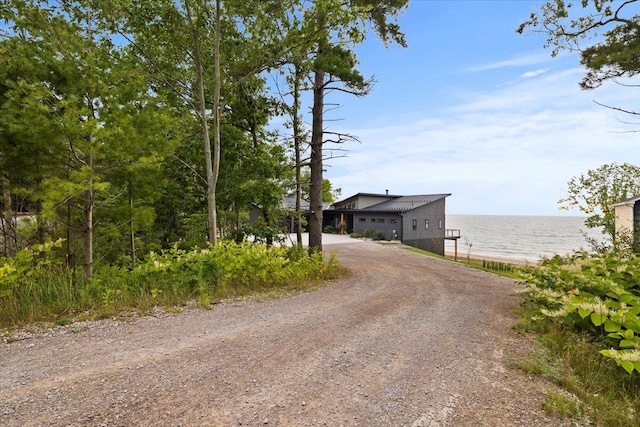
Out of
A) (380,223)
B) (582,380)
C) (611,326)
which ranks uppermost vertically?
(380,223)

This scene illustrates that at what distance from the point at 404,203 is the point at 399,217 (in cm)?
277

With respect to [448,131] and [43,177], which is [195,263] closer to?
[43,177]

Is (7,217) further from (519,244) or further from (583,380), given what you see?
(519,244)

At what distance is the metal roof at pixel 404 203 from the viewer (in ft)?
85.5

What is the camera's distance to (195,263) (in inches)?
247

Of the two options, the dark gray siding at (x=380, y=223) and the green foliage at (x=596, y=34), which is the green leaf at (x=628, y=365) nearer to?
the green foliage at (x=596, y=34)

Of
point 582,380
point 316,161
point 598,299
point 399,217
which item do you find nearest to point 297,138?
point 316,161

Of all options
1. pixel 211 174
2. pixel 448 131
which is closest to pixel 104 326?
pixel 211 174

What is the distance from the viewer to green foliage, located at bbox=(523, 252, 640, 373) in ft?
9.73

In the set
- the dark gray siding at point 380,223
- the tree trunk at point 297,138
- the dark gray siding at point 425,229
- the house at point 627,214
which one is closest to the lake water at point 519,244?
the house at point 627,214

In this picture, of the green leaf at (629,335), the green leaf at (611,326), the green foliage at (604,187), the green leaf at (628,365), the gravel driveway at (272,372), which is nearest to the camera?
the gravel driveway at (272,372)

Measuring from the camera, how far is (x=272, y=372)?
2973 mm

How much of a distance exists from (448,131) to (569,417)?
17.0 metres

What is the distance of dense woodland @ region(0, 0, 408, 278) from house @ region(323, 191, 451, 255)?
53.6 feet
